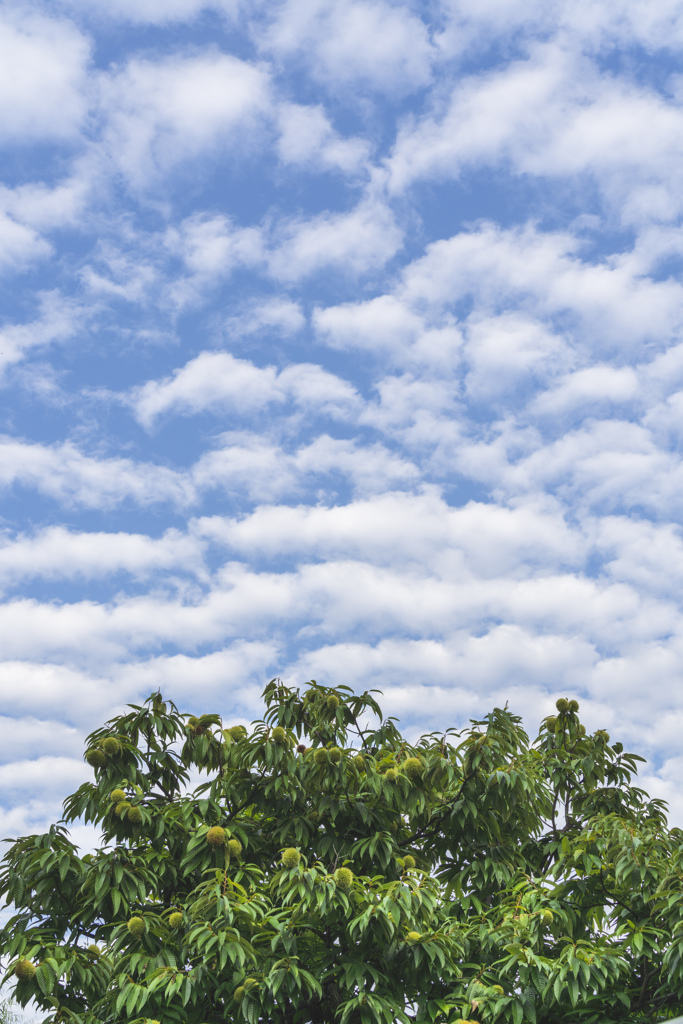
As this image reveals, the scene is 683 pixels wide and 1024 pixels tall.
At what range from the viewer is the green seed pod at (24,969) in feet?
16.6

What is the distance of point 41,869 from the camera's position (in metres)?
5.63

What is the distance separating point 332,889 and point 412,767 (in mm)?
1280

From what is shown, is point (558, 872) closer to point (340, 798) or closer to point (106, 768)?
point (340, 798)

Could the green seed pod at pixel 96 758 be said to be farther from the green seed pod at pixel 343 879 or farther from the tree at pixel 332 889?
the green seed pod at pixel 343 879

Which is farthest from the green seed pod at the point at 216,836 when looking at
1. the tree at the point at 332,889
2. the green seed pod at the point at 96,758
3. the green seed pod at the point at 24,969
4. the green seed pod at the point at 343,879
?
the green seed pod at the point at 24,969

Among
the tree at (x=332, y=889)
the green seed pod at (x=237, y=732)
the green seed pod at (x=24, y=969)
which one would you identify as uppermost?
the green seed pod at (x=237, y=732)

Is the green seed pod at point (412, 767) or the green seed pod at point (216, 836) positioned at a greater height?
the green seed pod at point (412, 767)

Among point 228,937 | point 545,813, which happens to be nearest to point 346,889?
point 228,937

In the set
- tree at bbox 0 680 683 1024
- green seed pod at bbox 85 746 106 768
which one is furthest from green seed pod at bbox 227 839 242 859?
green seed pod at bbox 85 746 106 768

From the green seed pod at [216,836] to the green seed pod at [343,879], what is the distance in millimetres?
848

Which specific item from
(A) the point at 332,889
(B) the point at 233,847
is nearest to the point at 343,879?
(A) the point at 332,889

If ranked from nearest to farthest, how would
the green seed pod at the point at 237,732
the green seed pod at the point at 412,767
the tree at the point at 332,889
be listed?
the tree at the point at 332,889 < the green seed pod at the point at 412,767 < the green seed pod at the point at 237,732

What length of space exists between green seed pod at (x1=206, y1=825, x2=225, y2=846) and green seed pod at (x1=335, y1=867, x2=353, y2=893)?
85 centimetres

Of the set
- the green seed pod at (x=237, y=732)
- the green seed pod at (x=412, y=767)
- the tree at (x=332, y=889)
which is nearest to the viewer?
the tree at (x=332, y=889)
